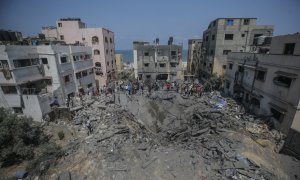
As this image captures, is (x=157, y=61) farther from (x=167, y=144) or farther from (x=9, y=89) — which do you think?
(x=9, y=89)

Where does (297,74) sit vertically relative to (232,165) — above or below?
above

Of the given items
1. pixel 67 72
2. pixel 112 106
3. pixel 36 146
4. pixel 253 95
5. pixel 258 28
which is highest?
pixel 258 28

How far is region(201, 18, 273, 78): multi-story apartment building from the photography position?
27562 millimetres

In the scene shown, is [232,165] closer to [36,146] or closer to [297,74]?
[297,74]

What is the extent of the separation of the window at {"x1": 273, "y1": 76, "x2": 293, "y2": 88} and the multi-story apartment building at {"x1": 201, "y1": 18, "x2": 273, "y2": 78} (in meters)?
12.7

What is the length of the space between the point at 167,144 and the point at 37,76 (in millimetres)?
18590

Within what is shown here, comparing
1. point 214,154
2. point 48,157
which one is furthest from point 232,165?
point 48,157

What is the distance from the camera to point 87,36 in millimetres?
32781

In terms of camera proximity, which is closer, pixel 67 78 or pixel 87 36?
pixel 67 78

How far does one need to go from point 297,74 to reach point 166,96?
13390 millimetres

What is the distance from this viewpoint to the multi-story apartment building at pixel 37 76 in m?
16.7

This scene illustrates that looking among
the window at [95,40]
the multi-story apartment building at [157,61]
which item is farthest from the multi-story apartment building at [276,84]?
the window at [95,40]

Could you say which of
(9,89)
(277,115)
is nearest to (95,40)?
(9,89)

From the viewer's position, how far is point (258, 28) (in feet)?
90.8
